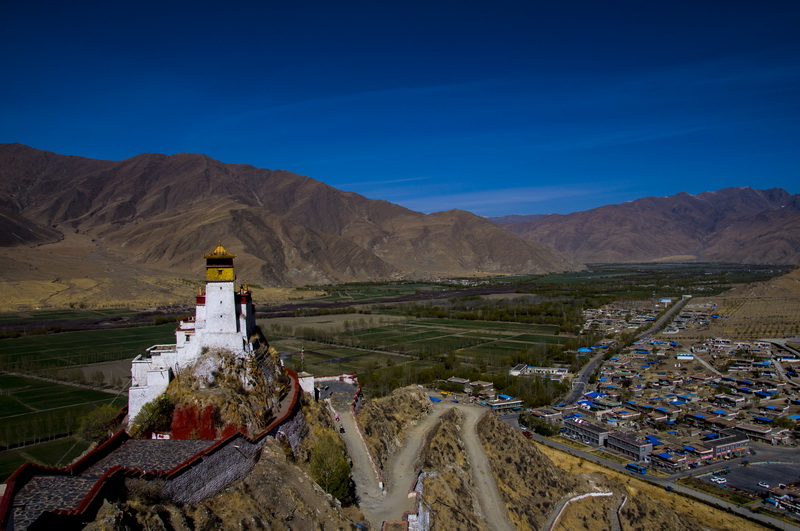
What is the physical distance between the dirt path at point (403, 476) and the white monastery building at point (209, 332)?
7.25 metres

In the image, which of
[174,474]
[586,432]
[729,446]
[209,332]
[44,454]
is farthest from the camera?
[586,432]

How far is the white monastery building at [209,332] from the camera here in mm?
22594

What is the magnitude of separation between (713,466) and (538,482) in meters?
19.3

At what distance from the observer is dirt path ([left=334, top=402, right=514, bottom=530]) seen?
908 inches

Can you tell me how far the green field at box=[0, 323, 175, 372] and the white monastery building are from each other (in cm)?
4982

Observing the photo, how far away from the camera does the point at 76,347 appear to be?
74.7 m

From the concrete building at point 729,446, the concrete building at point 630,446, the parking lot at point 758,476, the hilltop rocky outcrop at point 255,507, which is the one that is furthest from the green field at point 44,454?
the concrete building at point 729,446

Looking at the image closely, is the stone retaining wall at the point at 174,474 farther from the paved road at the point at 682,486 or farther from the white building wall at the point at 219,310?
the paved road at the point at 682,486

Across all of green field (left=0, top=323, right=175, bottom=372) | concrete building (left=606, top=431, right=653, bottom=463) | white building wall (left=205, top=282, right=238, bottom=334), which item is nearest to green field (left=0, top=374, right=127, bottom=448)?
green field (left=0, top=323, right=175, bottom=372)

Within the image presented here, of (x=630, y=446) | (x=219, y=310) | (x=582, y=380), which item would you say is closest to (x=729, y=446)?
(x=630, y=446)

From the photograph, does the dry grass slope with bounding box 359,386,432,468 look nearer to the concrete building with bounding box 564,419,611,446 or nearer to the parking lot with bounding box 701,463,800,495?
the concrete building with bounding box 564,419,611,446

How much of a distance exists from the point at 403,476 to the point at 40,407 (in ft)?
125

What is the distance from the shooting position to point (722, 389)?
62.9 m

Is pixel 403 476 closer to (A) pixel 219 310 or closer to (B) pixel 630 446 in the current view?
(A) pixel 219 310
